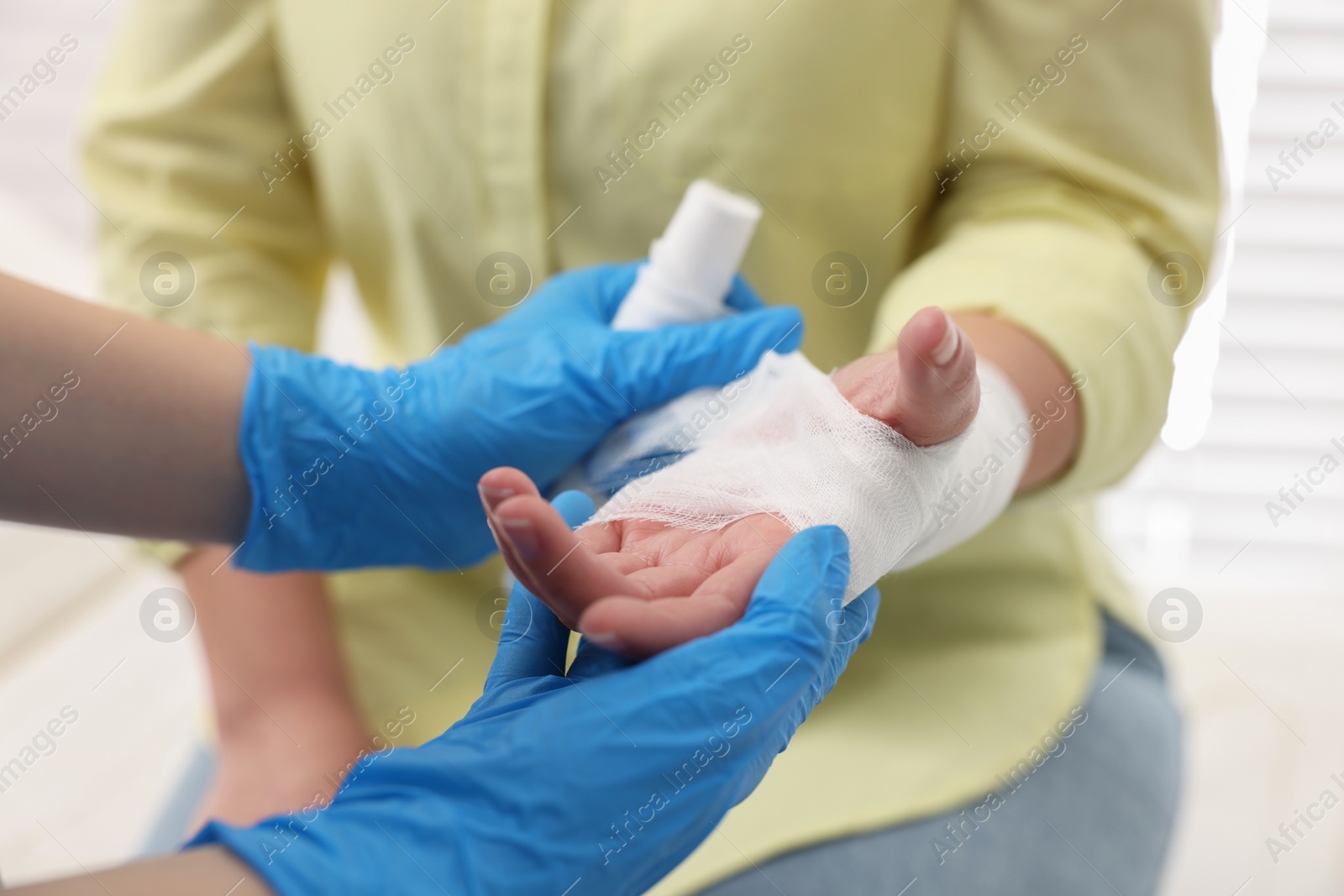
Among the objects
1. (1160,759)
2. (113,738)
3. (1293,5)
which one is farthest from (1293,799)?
(113,738)

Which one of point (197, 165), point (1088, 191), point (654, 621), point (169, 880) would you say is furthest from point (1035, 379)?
point (197, 165)

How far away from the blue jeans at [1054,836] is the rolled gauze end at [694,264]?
365mm

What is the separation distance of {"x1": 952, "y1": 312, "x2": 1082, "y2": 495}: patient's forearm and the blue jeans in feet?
0.72

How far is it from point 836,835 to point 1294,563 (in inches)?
49.4

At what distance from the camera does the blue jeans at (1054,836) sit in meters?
0.62

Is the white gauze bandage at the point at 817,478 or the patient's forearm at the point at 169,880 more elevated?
the patient's forearm at the point at 169,880

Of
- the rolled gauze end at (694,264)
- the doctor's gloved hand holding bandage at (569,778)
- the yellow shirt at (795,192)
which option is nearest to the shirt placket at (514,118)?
the yellow shirt at (795,192)

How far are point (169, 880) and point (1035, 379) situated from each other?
54 centimetres

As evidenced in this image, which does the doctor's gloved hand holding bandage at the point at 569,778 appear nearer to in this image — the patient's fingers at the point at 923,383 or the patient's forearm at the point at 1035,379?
the patient's fingers at the point at 923,383

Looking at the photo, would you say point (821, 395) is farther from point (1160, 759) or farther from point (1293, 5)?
point (1293, 5)

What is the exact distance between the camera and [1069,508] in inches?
34.7

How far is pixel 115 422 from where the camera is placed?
564 millimetres

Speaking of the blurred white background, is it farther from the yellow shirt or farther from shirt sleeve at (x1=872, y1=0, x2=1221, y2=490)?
shirt sleeve at (x1=872, y1=0, x2=1221, y2=490)

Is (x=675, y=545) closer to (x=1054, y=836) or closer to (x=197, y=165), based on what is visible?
(x=1054, y=836)
